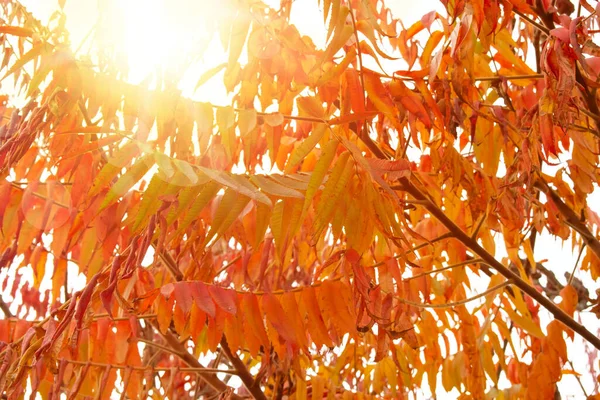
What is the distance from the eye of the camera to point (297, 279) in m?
3.59

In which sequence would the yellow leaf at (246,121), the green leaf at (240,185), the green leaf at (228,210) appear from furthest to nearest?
the yellow leaf at (246,121)
the green leaf at (228,210)
the green leaf at (240,185)

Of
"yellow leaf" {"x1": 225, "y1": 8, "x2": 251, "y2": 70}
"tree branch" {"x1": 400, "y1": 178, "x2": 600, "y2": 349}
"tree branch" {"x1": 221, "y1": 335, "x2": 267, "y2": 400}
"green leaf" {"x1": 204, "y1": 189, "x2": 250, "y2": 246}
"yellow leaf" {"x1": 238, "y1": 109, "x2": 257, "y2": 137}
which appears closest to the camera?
"green leaf" {"x1": 204, "y1": 189, "x2": 250, "y2": 246}

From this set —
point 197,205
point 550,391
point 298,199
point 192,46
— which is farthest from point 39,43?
point 550,391

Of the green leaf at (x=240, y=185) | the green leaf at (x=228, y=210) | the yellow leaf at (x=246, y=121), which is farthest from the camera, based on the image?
the yellow leaf at (x=246, y=121)

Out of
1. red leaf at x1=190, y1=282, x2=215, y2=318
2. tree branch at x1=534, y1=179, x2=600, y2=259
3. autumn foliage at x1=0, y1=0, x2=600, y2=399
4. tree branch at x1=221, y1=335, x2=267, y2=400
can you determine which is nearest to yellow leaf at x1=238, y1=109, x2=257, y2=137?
autumn foliage at x1=0, y1=0, x2=600, y2=399

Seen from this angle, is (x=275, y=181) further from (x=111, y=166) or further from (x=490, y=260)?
(x=490, y=260)

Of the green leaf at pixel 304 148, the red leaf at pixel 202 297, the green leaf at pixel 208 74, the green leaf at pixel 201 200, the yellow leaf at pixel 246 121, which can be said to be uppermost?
the green leaf at pixel 208 74

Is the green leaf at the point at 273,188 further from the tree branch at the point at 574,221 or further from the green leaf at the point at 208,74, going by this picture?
the tree branch at the point at 574,221

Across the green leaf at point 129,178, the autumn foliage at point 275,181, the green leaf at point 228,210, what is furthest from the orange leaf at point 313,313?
the green leaf at point 129,178

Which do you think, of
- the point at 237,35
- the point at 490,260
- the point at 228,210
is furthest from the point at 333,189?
the point at 490,260

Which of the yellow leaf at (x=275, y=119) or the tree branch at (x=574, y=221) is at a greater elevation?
the tree branch at (x=574, y=221)

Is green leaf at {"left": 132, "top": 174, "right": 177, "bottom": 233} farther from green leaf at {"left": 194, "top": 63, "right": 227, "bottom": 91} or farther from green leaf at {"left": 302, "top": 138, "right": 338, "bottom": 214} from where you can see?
green leaf at {"left": 194, "top": 63, "right": 227, "bottom": 91}

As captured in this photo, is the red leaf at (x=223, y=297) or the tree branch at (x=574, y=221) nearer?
the red leaf at (x=223, y=297)

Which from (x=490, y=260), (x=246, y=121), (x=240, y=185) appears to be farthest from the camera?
(x=490, y=260)
